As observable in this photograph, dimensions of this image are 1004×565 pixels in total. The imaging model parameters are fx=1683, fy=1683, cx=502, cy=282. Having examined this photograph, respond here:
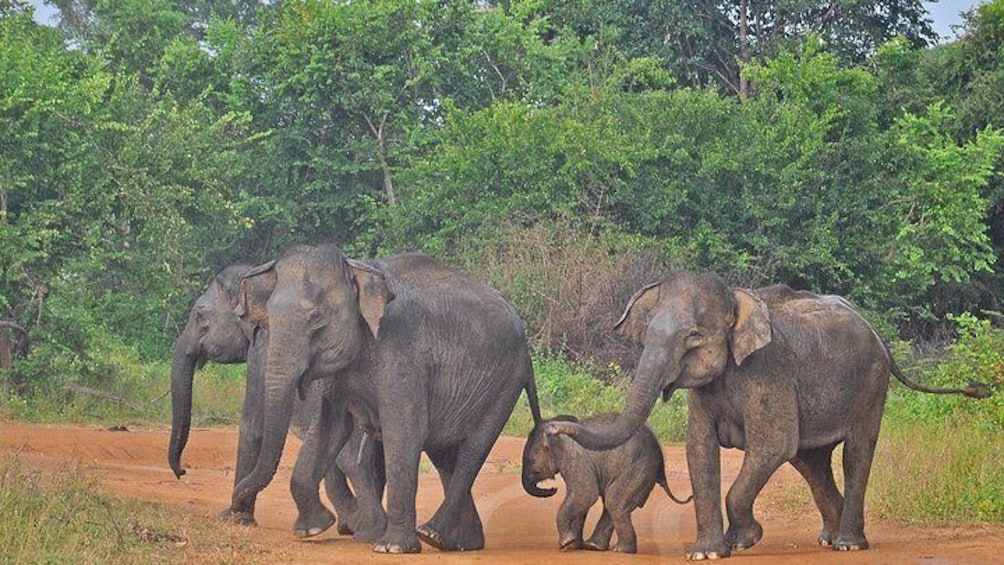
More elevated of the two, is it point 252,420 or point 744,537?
point 252,420

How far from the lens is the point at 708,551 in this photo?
973 cm

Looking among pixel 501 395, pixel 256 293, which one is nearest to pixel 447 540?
pixel 501 395

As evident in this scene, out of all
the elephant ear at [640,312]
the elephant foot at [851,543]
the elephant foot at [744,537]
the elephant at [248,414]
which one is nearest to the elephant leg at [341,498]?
the elephant at [248,414]

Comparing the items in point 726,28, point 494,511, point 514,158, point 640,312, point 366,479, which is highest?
point 726,28

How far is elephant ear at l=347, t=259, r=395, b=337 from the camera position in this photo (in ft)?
32.5

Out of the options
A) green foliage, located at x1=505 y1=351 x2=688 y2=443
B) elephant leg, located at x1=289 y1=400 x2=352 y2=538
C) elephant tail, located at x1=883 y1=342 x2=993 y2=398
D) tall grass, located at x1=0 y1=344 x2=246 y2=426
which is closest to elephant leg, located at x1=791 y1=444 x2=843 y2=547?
elephant tail, located at x1=883 y1=342 x2=993 y2=398

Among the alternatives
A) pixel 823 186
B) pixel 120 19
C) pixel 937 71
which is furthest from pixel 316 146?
pixel 937 71

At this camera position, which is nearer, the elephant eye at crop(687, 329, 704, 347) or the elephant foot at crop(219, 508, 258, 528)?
the elephant eye at crop(687, 329, 704, 347)

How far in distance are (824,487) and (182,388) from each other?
16.0 feet

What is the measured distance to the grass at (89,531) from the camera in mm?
7988

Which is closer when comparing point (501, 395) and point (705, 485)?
point (705, 485)

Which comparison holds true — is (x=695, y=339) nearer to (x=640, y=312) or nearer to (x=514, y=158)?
(x=640, y=312)

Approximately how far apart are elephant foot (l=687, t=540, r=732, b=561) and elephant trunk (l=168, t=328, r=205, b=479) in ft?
14.9

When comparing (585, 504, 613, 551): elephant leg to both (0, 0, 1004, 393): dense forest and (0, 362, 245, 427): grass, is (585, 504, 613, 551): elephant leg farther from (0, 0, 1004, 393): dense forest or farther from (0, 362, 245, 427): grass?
(0, 0, 1004, 393): dense forest
